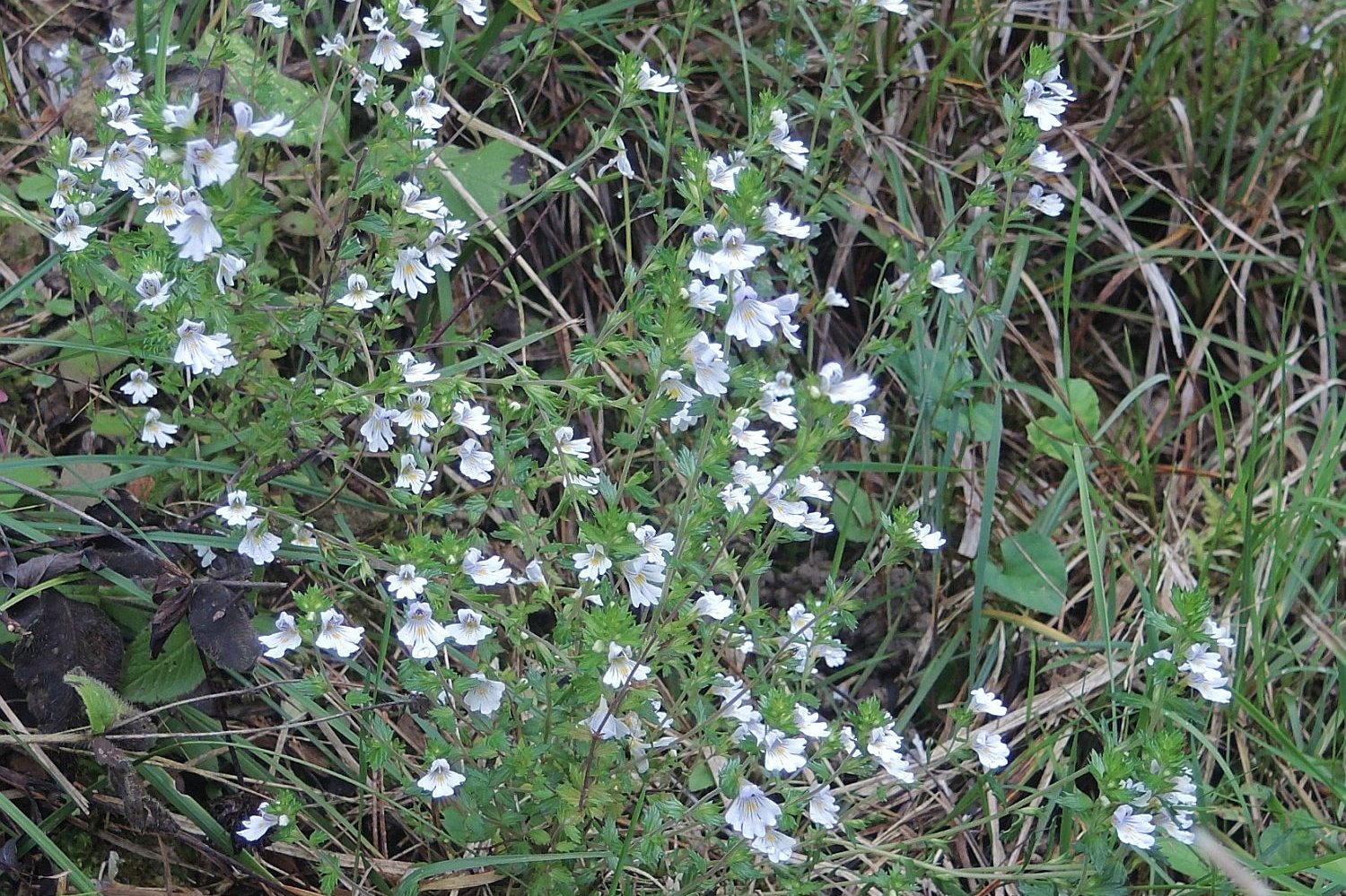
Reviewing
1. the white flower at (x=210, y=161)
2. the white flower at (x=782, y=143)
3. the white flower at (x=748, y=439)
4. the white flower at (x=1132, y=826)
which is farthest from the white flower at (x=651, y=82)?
the white flower at (x=1132, y=826)

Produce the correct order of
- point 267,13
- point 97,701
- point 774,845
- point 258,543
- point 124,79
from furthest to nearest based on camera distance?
point 124,79
point 267,13
point 258,543
point 97,701
point 774,845

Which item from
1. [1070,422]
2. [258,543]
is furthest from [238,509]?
[1070,422]

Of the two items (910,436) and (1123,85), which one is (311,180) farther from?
(1123,85)

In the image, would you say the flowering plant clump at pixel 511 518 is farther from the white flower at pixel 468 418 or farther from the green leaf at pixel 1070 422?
the green leaf at pixel 1070 422

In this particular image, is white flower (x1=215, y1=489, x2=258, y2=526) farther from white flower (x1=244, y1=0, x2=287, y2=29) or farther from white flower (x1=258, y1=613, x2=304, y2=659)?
white flower (x1=244, y1=0, x2=287, y2=29)

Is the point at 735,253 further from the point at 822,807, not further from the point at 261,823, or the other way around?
the point at 261,823

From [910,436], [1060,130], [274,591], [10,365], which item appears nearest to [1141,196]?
[1060,130]

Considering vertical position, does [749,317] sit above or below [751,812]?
above
